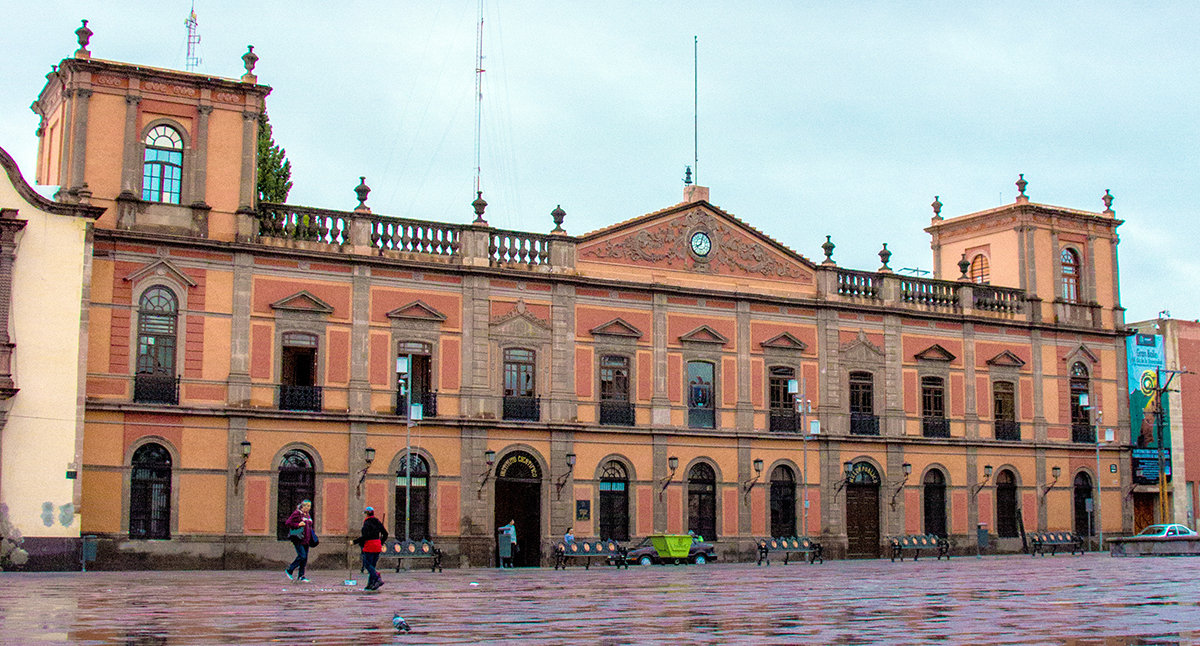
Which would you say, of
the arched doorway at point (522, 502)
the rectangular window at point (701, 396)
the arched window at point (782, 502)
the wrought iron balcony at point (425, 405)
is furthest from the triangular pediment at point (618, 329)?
the arched window at point (782, 502)

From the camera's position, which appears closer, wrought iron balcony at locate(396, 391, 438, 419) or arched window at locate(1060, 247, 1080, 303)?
wrought iron balcony at locate(396, 391, 438, 419)

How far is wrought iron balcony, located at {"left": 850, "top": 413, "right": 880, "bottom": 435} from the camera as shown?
42688 mm

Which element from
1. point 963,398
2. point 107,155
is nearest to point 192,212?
point 107,155

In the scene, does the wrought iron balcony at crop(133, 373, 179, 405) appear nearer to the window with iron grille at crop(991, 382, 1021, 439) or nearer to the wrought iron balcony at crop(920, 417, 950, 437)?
the wrought iron balcony at crop(920, 417, 950, 437)

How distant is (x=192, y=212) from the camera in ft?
112

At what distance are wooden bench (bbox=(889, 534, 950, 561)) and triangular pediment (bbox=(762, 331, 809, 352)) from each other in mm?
6882

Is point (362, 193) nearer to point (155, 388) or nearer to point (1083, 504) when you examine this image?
point (155, 388)

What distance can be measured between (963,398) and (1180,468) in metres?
11.1

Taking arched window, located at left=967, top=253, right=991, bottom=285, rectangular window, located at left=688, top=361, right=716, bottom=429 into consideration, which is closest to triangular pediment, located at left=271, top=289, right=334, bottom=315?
rectangular window, located at left=688, top=361, right=716, bottom=429

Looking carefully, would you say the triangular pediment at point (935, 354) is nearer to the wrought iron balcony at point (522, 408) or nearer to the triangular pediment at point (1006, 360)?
the triangular pediment at point (1006, 360)

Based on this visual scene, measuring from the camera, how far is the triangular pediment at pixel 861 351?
4300 cm

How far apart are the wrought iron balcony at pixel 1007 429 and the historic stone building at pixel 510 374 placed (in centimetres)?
9

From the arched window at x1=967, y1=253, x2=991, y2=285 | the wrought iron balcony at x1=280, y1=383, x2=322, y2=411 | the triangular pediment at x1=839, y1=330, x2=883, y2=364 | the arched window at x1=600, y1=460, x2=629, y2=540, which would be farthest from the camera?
the arched window at x1=967, y1=253, x2=991, y2=285

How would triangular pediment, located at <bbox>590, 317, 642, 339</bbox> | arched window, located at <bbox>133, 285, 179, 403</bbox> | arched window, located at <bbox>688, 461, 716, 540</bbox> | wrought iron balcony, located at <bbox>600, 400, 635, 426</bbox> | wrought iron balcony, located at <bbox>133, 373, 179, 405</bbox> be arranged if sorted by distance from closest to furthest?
wrought iron balcony, located at <bbox>133, 373, 179, 405</bbox>
arched window, located at <bbox>133, 285, 179, 403</bbox>
wrought iron balcony, located at <bbox>600, 400, 635, 426</bbox>
triangular pediment, located at <bbox>590, 317, 642, 339</bbox>
arched window, located at <bbox>688, 461, 716, 540</bbox>
